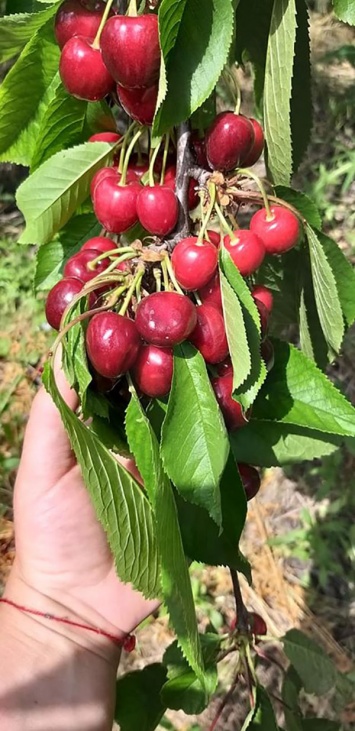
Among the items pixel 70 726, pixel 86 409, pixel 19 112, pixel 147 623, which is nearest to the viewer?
pixel 86 409

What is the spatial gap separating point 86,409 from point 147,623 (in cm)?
154

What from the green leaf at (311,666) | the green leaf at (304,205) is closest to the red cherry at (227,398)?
the green leaf at (304,205)

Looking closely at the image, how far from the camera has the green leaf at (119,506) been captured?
791 mm

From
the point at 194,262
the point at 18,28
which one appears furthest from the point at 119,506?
the point at 18,28

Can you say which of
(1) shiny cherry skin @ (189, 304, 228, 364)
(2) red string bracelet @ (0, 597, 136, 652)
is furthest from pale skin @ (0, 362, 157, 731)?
(1) shiny cherry skin @ (189, 304, 228, 364)

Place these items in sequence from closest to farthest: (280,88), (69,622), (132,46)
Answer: (132,46) < (280,88) < (69,622)

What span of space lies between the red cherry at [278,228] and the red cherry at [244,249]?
35 millimetres

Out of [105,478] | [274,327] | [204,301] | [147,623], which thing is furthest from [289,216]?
[147,623]

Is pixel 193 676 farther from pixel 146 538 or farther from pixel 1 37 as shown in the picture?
pixel 1 37

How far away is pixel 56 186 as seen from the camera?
0.99m

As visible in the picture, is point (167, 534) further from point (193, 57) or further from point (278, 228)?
point (193, 57)

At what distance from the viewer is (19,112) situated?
102 centimetres

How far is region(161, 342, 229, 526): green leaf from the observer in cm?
82

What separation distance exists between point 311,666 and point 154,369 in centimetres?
95
